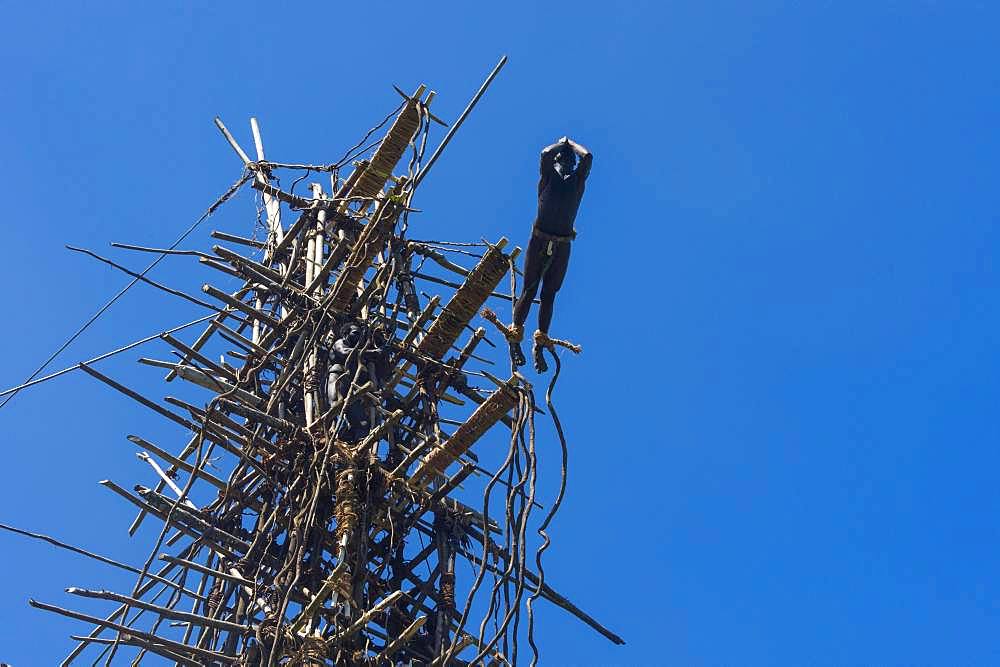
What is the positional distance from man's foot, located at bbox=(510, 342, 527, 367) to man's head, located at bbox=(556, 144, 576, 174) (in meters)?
1.47

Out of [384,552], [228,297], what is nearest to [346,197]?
[228,297]

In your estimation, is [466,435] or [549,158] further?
[466,435]

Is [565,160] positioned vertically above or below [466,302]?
below

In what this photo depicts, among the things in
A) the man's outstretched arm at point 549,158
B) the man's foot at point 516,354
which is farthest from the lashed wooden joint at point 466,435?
the man's outstretched arm at point 549,158

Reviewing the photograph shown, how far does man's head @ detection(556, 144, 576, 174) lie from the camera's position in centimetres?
893

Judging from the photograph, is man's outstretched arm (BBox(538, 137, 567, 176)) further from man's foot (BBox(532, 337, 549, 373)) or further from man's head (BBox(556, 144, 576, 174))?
man's foot (BBox(532, 337, 549, 373))

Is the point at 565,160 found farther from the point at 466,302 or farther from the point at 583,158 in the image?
the point at 466,302

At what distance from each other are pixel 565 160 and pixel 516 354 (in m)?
1.61

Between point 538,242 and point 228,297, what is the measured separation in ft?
20.8

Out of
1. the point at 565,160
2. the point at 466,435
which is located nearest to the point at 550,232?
the point at 565,160

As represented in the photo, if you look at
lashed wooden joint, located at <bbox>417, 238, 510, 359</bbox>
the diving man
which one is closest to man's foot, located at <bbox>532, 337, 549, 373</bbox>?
the diving man

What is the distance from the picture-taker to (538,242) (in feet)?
30.2

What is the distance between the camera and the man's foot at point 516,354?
965 centimetres

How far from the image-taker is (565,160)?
8.95 meters
